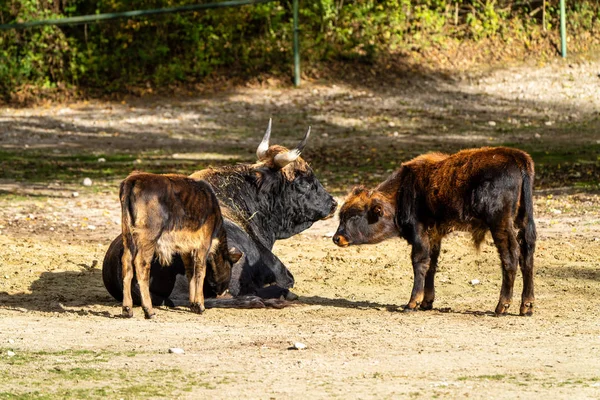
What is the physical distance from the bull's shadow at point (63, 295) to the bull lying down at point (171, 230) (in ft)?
2.23

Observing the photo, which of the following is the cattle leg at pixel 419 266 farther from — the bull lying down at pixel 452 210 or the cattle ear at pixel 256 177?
the cattle ear at pixel 256 177

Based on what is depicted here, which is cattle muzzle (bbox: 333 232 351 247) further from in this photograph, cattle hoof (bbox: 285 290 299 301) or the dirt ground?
cattle hoof (bbox: 285 290 299 301)

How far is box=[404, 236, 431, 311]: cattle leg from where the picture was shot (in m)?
9.60

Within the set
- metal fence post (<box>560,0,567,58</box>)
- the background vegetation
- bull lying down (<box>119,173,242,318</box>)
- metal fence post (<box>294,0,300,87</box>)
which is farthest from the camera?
metal fence post (<box>560,0,567,58</box>)

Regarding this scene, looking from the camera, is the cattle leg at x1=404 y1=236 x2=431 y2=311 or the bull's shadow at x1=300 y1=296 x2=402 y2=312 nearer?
the cattle leg at x1=404 y1=236 x2=431 y2=311

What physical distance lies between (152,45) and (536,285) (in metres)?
16.7

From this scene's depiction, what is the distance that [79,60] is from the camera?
25781 mm

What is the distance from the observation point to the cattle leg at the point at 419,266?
9.60m

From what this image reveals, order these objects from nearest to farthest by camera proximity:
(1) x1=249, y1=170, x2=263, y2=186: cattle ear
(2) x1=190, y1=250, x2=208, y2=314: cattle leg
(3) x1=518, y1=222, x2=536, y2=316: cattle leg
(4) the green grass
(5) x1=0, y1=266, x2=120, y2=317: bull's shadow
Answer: (4) the green grass → (3) x1=518, y1=222, x2=536, y2=316: cattle leg → (2) x1=190, y1=250, x2=208, y2=314: cattle leg → (5) x1=0, y1=266, x2=120, y2=317: bull's shadow → (1) x1=249, y1=170, x2=263, y2=186: cattle ear

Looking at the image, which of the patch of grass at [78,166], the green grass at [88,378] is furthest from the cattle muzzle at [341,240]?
the patch of grass at [78,166]

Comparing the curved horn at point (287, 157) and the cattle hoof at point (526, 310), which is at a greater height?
the curved horn at point (287, 157)

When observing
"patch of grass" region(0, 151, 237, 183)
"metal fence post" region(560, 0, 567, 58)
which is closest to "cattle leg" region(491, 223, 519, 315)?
"patch of grass" region(0, 151, 237, 183)

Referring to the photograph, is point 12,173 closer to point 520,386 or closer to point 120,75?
point 120,75

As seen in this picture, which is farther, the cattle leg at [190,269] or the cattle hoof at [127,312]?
the cattle leg at [190,269]
